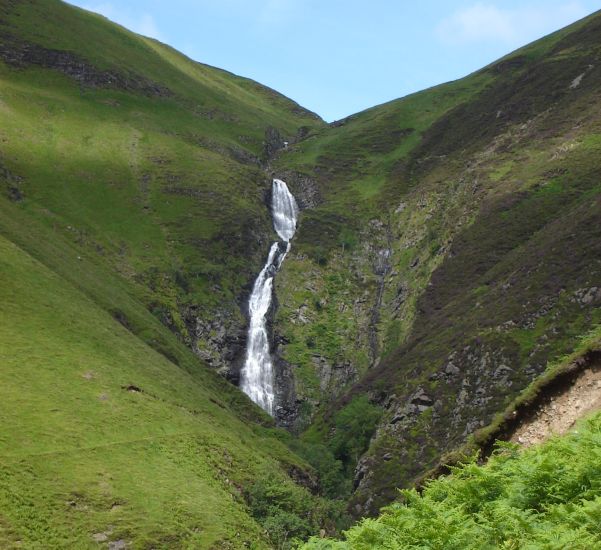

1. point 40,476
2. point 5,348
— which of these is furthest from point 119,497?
point 5,348

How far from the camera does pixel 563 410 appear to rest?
2647cm

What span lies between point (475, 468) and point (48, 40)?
20499cm

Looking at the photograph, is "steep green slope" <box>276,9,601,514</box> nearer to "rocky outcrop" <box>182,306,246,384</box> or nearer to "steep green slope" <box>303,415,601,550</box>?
"rocky outcrop" <box>182,306,246,384</box>

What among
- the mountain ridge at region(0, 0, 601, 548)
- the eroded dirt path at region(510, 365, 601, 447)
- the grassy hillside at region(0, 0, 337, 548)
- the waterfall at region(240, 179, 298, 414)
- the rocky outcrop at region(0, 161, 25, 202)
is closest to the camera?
the eroded dirt path at region(510, 365, 601, 447)

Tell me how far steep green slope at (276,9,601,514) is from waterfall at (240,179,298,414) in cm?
370

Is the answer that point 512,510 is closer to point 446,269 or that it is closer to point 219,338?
point 446,269

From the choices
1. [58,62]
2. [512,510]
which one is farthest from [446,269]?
[58,62]

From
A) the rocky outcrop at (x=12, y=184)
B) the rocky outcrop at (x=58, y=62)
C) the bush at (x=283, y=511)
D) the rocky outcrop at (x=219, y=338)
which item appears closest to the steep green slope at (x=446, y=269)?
the rocky outcrop at (x=219, y=338)

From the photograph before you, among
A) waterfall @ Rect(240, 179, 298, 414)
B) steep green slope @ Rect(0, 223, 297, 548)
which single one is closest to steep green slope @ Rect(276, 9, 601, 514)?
waterfall @ Rect(240, 179, 298, 414)

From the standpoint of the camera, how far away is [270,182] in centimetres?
17675

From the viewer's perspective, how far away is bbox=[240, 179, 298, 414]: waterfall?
A: 375 feet

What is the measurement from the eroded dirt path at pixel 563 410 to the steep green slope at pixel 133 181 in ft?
300

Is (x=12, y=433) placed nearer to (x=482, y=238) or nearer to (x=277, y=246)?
(x=482, y=238)

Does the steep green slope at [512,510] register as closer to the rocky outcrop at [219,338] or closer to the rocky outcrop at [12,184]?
the rocky outcrop at [219,338]
